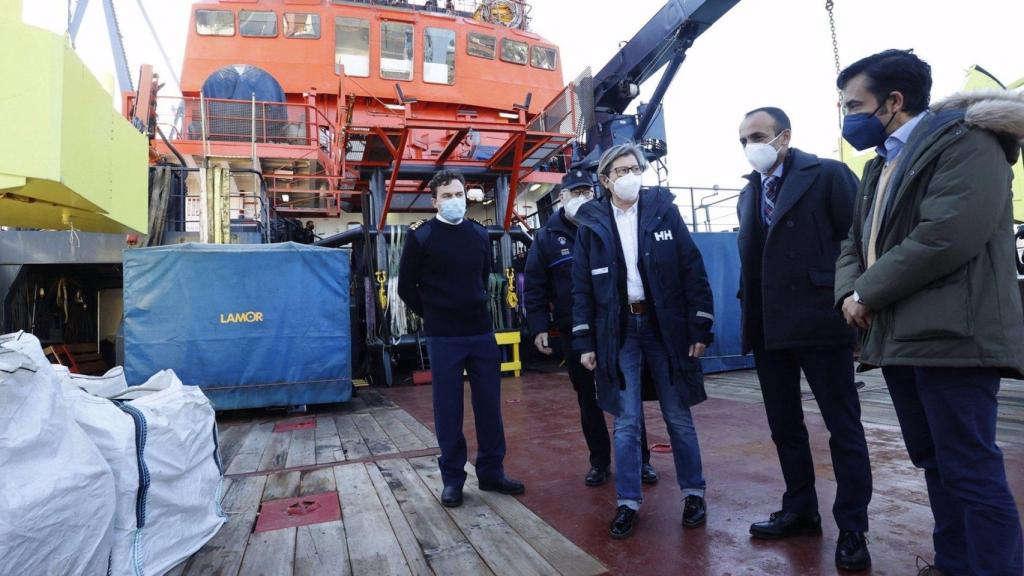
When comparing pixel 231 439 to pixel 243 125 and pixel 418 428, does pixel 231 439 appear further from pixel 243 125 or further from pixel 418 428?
pixel 243 125

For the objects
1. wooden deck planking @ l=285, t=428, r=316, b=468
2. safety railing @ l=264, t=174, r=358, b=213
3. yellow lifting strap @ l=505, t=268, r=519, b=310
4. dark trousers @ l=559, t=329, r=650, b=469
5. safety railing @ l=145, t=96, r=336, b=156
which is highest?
safety railing @ l=145, t=96, r=336, b=156

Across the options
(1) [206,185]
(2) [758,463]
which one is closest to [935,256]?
(2) [758,463]

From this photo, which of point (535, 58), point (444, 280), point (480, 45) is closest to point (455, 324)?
point (444, 280)

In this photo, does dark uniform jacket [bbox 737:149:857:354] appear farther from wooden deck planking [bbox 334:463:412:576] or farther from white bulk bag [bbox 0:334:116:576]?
white bulk bag [bbox 0:334:116:576]

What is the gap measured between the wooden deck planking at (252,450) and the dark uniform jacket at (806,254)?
3.20 metres

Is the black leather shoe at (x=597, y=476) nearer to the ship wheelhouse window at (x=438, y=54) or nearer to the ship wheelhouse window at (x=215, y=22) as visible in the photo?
the ship wheelhouse window at (x=438, y=54)

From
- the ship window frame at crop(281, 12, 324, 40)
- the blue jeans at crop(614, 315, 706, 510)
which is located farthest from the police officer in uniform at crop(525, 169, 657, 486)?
the ship window frame at crop(281, 12, 324, 40)

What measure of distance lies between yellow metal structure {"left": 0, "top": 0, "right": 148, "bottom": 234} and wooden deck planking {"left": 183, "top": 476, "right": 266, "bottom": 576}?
4.48 ft

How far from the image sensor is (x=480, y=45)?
1446cm

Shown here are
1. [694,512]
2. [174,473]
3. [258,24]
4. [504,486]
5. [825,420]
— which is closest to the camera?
[825,420]

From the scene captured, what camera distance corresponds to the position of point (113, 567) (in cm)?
178

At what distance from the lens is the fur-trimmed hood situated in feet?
4.62

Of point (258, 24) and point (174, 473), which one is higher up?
point (258, 24)

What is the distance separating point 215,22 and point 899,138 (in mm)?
14784
